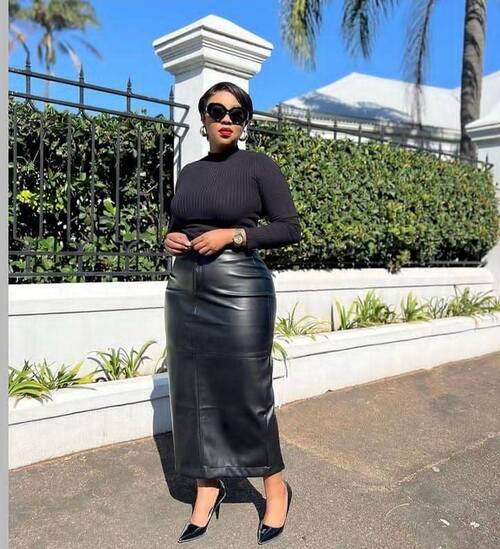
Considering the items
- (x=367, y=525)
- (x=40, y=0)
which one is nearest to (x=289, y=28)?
(x=367, y=525)

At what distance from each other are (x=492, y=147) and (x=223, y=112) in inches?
238

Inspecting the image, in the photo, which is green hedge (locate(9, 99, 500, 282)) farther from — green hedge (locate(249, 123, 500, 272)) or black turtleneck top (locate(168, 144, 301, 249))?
black turtleneck top (locate(168, 144, 301, 249))

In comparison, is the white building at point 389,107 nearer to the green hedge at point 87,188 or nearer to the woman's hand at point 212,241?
the green hedge at point 87,188

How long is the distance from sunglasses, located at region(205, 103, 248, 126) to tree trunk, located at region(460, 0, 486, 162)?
314 inches

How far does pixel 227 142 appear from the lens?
7.48 ft

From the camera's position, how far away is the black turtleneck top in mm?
2211

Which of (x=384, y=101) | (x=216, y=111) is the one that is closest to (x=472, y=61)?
(x=216, y=111)

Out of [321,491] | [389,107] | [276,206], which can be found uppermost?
[389,107]

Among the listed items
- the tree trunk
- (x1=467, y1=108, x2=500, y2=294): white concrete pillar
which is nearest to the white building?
the tree trunk

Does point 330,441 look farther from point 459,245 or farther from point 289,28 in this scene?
point 289,28

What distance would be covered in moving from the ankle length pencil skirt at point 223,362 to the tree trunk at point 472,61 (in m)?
8.19

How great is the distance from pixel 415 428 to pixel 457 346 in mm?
2087

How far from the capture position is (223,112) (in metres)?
2.23

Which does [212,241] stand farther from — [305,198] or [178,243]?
[305,198]
